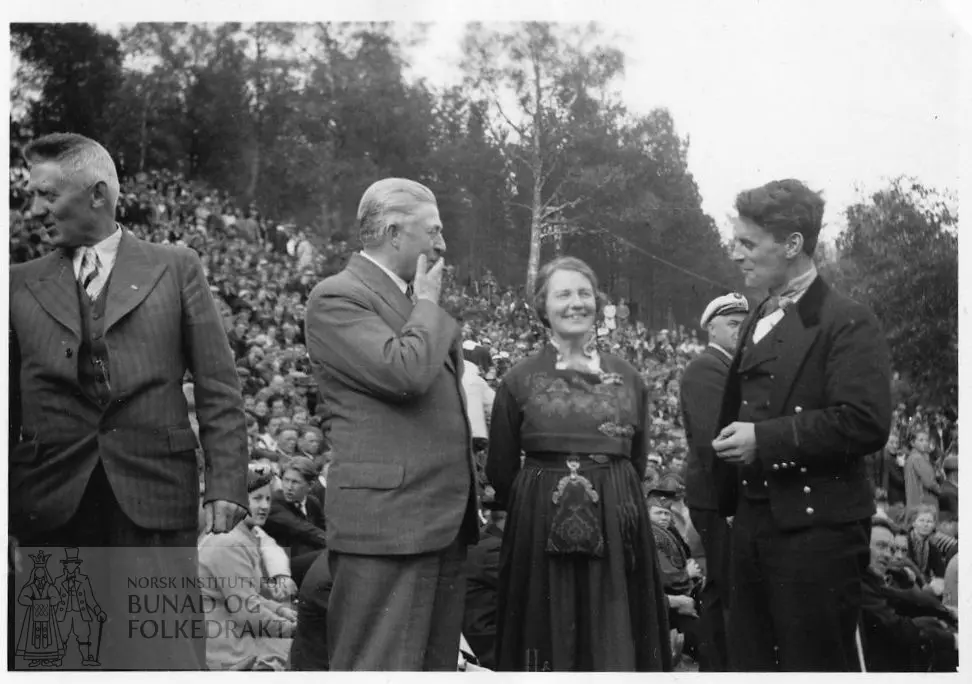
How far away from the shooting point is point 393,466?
3613 mm

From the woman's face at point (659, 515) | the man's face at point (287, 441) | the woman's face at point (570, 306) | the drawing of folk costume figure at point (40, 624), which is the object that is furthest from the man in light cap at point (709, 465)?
the drawing of folk costume figure at point (40, 624)

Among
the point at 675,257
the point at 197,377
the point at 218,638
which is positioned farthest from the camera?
the point at 675,257

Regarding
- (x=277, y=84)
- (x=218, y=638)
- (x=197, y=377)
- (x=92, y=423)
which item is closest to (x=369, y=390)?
(x=197, y=377)

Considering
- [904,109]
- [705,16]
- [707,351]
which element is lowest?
[707,351]

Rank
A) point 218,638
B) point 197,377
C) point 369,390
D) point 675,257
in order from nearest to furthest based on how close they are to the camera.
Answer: point 369,390
point 197,377
point 218,638
point 675,257

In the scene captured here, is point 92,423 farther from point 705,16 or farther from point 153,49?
point 705,16

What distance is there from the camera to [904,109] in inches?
173

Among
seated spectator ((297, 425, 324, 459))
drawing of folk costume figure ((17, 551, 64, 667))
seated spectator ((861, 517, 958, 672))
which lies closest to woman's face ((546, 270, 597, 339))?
seated spectator ((297, 425, 324, 459))

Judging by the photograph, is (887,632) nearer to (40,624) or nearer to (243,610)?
(243,610)

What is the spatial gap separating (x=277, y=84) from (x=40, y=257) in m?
1.22

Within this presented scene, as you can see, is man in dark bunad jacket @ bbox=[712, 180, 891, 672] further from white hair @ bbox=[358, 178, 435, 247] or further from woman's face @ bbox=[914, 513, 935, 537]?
white hair @ bbox=[358, 178, 435, 247]

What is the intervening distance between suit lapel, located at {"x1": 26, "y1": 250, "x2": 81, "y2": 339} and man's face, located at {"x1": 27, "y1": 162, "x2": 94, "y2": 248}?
7 centimetres

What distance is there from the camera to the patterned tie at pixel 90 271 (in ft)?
12.9

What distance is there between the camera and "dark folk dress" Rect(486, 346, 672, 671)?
3916 millimetres
